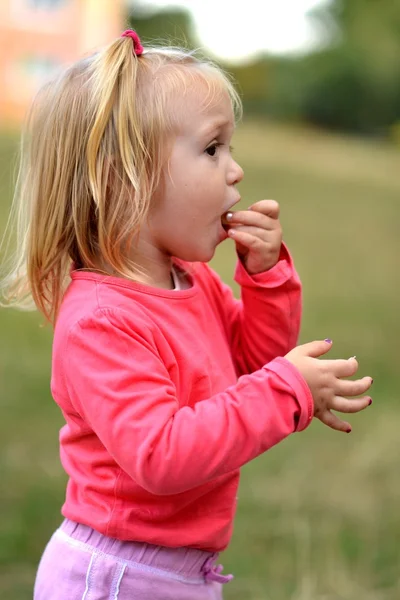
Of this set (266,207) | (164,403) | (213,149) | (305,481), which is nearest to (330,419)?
(164,403)

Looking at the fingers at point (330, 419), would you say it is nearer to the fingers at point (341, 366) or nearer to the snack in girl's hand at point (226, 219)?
the fingers at point (341, 366)

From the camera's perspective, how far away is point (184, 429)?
142 cm

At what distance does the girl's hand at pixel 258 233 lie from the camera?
168 cm

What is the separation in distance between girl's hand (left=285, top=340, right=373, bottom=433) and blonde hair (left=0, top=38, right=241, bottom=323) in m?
0.33

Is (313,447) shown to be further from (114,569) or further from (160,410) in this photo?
(160,410)

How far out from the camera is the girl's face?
1599 mm

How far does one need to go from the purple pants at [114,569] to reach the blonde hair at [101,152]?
1.54 feet

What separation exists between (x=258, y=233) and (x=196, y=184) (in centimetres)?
18

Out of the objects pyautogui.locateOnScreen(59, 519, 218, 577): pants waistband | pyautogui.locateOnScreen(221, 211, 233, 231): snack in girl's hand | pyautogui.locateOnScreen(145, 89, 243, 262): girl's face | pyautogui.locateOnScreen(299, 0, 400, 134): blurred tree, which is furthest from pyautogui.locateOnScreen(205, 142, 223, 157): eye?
pyautogui.locateOnScreen(299, 0, 400, 134): blurred tree

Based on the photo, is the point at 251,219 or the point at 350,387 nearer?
the point at 350,387

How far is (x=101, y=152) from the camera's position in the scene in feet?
5.19

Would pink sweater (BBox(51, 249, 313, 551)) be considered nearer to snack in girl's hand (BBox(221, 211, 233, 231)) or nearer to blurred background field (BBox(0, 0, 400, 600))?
snack in girl's hand (BBox(221, 211, 233, 231))

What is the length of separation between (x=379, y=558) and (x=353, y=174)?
352 inches

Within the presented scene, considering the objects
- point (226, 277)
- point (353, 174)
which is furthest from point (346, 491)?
point (353, 174)
